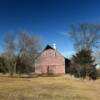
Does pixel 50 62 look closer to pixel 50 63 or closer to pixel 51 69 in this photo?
pixel 50 63

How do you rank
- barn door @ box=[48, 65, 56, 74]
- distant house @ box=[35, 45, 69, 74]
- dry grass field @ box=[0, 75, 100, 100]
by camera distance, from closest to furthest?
dry grass field @ box=[0, 75, 100, 100], distant house @ box=[35, 45, 69, 74], barn door @ box=[48, 65, 56, 74]

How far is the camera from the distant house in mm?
57625

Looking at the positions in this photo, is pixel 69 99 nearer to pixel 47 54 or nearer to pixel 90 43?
pixel 90 43

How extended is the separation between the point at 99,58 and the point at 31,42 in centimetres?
2173

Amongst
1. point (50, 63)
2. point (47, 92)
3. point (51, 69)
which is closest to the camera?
point (47, 92)

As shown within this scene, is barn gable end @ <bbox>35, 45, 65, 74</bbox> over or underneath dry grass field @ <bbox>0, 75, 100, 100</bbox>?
over

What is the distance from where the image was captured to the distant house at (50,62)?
57625 mm

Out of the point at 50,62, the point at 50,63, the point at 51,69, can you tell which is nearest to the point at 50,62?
the point at 50,62

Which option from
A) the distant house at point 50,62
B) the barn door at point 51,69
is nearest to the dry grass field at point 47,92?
the distant house at point 50,62

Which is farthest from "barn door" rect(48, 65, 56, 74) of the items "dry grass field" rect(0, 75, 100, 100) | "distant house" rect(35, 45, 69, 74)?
"dry grass field" rect(0, 75, 100, 100)

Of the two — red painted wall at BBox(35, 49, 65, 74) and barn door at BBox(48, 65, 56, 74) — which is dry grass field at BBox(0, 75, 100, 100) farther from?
barn door at BBox(48, 65, 56, 74)

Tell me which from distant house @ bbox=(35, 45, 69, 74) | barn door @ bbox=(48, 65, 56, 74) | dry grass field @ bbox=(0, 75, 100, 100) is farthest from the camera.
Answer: barn door @ bbox=(48, 65, 56, 74)

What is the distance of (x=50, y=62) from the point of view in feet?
193

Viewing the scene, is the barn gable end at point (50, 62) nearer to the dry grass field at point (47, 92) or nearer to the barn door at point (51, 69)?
the barn door at point (51, 69)
